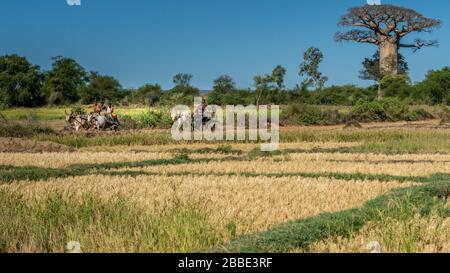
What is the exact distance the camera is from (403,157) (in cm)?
1681

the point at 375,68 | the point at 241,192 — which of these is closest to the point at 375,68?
the point at 375,68

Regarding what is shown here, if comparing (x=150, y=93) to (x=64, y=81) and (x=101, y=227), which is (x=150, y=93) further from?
(x=101, y=227)

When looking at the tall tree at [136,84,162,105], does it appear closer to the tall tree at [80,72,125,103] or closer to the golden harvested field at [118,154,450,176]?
the tall tree at [80,72,125,103]

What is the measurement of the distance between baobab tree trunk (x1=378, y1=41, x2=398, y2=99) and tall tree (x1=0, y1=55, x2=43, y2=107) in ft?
81.0

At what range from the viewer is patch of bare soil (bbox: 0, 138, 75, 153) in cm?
1959

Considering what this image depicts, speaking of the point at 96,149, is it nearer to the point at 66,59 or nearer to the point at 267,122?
the point at 267,122

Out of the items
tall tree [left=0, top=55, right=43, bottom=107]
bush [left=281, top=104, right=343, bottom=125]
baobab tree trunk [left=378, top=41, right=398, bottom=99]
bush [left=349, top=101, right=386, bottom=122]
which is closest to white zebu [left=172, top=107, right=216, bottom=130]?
bush [left=281, top=104, right=343, bottom=125]

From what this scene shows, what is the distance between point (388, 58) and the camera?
2008 inches

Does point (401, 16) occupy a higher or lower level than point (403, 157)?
higher

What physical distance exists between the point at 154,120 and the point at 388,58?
86.6ft

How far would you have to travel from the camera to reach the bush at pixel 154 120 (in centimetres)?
2958
